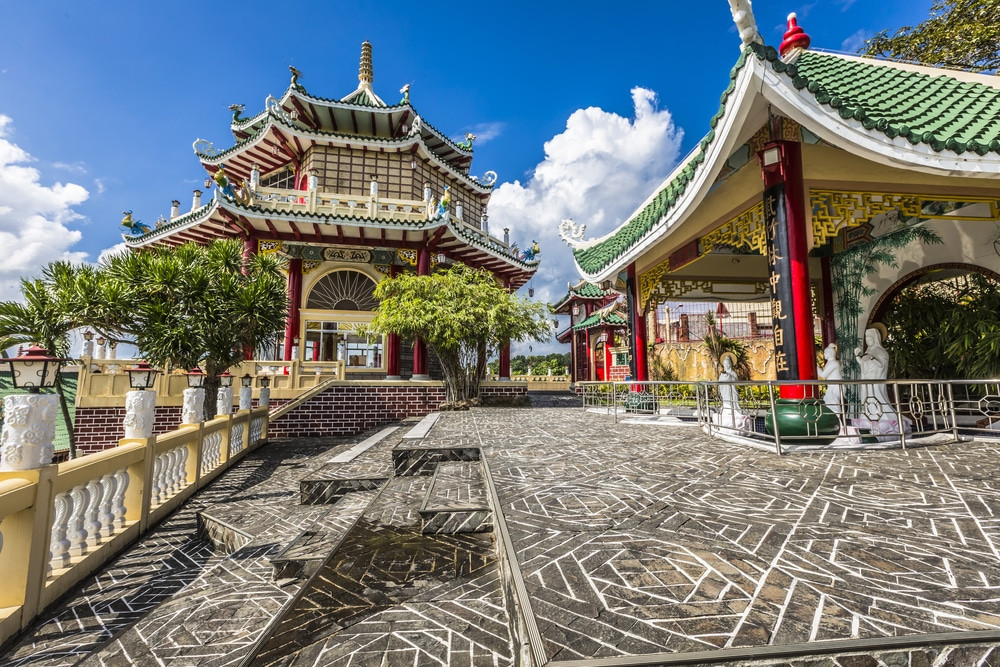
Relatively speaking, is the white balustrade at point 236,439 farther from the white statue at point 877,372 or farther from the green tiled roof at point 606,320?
the green tiled roof at point 606,320

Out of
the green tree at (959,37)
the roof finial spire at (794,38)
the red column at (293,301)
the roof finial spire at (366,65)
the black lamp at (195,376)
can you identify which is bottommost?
the black lamp at (195,376)

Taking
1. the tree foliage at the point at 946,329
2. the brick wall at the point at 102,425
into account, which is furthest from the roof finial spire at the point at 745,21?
the brick wall at the point at 102,425

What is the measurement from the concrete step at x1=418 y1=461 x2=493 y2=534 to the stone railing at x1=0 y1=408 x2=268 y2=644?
97.2 inches

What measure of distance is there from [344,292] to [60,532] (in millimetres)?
12350

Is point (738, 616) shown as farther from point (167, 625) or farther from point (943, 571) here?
point (167, 625)

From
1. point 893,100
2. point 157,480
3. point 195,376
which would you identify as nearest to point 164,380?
point 195,376

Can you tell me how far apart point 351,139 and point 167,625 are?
1635cm

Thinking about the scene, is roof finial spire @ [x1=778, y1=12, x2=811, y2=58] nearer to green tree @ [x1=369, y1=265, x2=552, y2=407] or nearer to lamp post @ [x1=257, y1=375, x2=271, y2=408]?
green tree @ [x1=369, y1=265, x2=552, y2=407]

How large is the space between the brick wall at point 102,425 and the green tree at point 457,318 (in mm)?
5687

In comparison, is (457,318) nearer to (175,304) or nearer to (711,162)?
(175,304)

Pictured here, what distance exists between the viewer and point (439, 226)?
13.9 meters

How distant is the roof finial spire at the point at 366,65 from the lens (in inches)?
762

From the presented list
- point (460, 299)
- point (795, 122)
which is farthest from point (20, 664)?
point (460, 299)

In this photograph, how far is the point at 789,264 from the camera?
5277 millimetres
